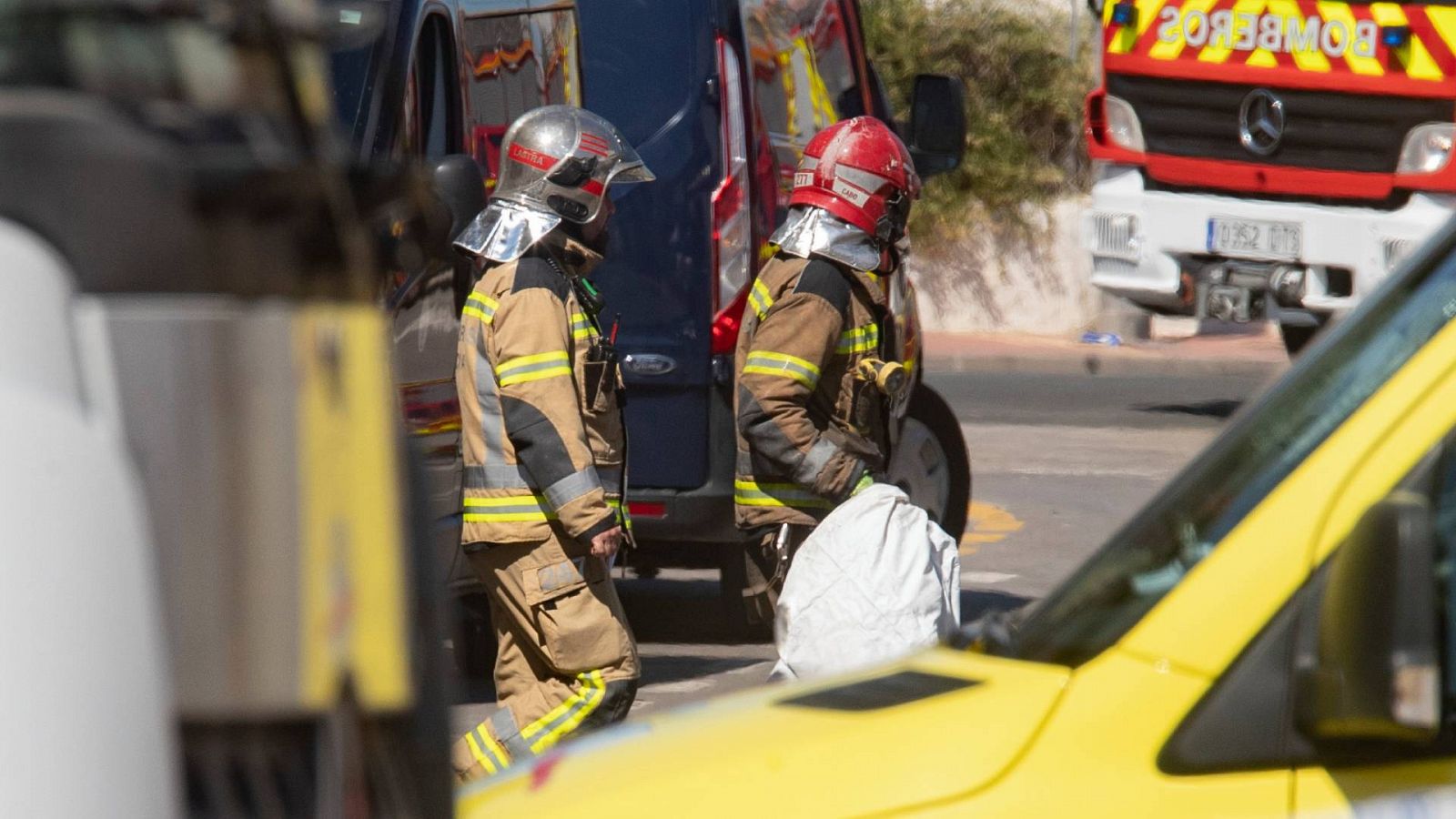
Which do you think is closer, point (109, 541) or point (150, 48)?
point (109, 541)

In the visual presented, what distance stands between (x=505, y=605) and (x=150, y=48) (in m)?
3.85

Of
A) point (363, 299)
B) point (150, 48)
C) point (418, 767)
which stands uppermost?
point (150, 48)

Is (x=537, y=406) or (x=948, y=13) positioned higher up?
(x=948, y=13)

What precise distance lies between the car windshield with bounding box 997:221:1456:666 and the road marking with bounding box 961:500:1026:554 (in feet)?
21.3

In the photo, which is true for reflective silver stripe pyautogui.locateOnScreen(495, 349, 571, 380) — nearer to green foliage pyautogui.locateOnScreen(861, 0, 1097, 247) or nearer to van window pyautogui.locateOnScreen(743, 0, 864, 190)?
van window pyautogui.locateOnScreen(743, 0, 864, 190)

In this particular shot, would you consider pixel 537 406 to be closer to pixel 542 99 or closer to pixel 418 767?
pixel 542 99

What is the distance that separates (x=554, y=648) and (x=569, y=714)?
0.54ft

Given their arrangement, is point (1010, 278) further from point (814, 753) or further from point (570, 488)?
point (814, 753)

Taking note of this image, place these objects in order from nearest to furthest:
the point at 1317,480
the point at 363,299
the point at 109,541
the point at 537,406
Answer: the point at 109,541 → the point at 363,299 → the point at 1317,480 → the point at 537,406

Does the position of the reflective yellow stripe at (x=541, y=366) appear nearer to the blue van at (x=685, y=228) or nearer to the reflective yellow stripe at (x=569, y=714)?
the reflective yellow stripe at (x=569, y=714)

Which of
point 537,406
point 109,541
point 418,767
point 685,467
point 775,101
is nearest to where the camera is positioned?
point 109,541

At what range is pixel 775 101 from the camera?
752 cm

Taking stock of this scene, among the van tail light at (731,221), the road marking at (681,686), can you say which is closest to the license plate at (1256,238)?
the van tail light at (731,221)

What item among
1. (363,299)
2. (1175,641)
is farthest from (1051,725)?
(363,299)
